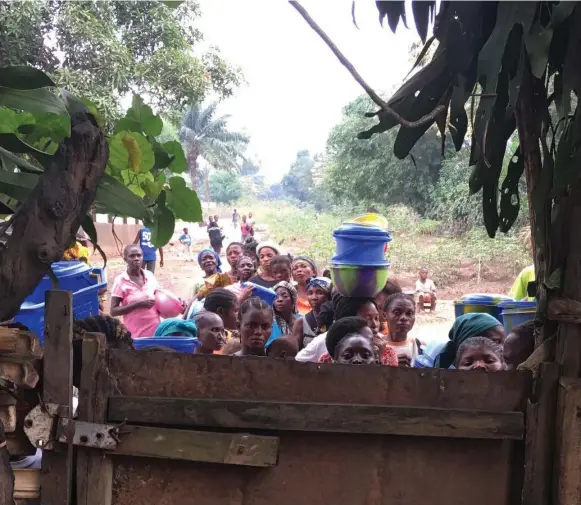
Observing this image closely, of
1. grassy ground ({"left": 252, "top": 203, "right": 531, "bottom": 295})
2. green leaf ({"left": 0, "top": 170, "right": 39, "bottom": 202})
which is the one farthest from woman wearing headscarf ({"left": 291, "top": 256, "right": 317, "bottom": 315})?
grassy ground ({"left": 252, "top": 203, "right": 531, "bottom": 295})

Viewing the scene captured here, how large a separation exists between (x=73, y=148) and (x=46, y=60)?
9183mm

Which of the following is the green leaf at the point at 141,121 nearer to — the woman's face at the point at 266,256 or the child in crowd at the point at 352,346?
the child in crowd at the point at 352,346

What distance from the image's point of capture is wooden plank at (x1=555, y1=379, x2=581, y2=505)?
125cm

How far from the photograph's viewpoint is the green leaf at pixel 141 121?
1.66m

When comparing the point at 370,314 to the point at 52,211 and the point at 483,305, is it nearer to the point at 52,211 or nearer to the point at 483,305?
the point at 483,305

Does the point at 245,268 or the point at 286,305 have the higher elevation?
the point at 245,268

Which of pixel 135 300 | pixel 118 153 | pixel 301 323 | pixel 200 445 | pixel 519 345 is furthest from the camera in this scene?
pixel 135 300

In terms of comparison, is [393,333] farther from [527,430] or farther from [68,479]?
[68,479]

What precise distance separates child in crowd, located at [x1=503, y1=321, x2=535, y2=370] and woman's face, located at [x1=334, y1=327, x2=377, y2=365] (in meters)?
0.50

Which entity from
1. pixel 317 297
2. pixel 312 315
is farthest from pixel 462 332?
pixel 317 297

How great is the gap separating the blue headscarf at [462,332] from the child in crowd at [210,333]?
47.0 inches

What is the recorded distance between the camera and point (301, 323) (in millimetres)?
3818

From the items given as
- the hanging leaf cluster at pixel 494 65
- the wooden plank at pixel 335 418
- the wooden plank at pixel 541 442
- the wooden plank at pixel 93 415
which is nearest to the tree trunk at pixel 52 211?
the wooden plank at pixel 93 415

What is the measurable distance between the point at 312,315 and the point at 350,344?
1673 mm
